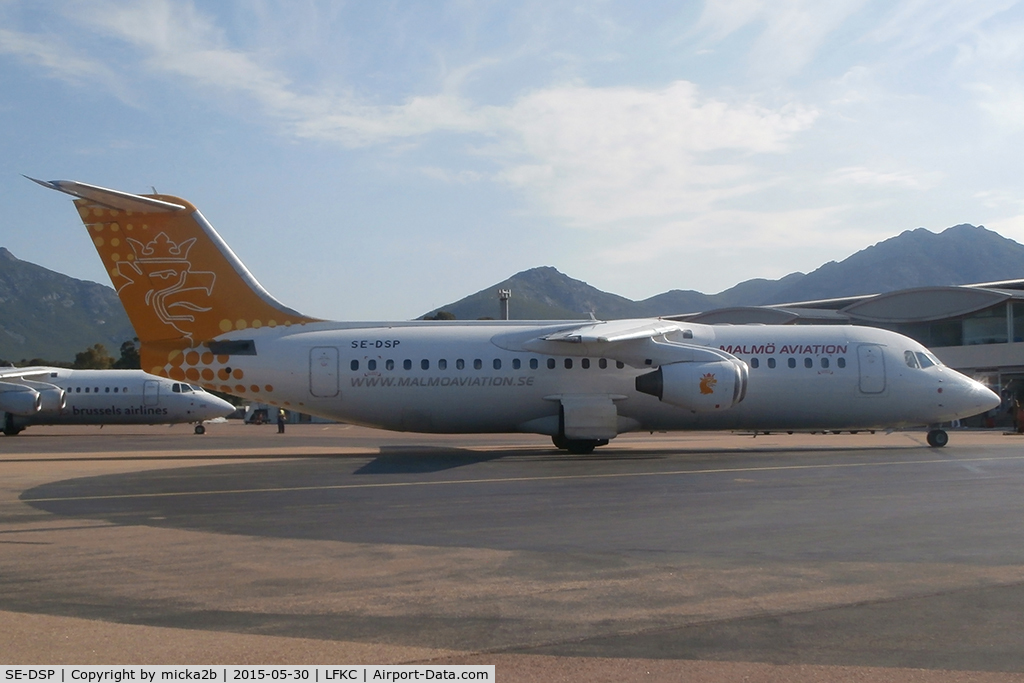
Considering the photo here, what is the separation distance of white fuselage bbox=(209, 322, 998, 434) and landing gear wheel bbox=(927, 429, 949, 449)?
0.45 metres

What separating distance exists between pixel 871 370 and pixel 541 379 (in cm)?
995

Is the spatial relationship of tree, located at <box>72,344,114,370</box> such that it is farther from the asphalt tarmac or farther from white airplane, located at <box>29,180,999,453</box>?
the asphalt tarmac

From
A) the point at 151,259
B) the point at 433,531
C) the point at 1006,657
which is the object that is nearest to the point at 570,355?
the point at 151,259

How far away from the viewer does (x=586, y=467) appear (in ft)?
→ 63.4

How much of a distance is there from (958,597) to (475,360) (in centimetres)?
1764

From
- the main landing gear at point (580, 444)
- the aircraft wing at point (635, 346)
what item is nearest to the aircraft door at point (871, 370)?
the aircraft wing at point (635, 346)

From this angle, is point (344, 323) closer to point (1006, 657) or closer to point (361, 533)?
point (361, 533)

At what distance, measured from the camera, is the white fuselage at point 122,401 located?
148ft

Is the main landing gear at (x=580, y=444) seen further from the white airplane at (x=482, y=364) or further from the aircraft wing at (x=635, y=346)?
the aircraft wing at (x=635, y=346)

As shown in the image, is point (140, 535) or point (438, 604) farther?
point (140, 535)

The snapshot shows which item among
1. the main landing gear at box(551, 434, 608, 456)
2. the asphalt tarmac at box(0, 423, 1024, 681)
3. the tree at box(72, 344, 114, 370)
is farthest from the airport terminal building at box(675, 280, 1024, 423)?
the tree at box(72, 344, 114, 370)

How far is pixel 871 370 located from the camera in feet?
83.5

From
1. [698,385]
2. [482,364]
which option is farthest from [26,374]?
[698,385]

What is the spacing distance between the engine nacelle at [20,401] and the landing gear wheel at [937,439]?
40.6 meters
